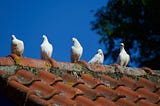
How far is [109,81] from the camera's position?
15.7ft

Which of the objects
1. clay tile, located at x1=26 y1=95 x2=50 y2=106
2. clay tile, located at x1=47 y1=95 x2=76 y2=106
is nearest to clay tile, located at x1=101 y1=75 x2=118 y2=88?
clay tile, located at x1=47 y1=95 x2=76 y2=106

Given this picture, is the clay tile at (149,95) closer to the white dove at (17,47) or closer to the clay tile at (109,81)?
the clay tile at (109,81)

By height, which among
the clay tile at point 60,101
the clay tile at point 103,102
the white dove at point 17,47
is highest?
the white dove at point 17,47

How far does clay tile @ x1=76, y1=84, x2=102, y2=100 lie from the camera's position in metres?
4.22

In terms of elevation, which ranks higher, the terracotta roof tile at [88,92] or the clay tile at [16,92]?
the terracotta roof tile at [88,92]

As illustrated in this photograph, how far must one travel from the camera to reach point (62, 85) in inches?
165

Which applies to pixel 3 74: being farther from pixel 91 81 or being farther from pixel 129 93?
pixel 129 93

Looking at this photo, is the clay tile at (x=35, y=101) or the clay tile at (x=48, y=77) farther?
the clay tile at (x=48, y=77)

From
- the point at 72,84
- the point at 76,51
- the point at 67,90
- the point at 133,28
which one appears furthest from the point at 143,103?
the point at 133,28

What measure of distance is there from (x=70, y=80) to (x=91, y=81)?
0.89ft

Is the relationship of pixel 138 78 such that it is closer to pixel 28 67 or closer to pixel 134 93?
pixel 134 93

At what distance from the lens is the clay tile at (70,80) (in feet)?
14.4

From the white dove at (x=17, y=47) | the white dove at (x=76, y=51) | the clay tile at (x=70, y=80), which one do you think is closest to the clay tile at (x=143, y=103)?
the clay tile at (x=70, y=80)

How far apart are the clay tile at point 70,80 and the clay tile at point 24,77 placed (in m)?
0.37
